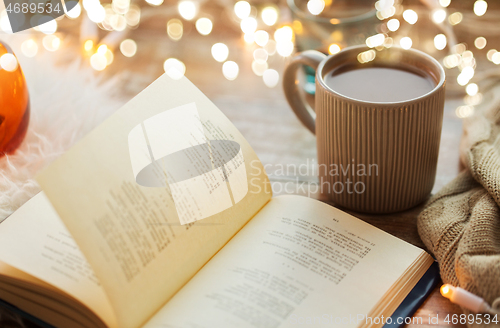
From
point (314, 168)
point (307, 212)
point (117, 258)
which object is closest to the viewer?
point (117, 258)

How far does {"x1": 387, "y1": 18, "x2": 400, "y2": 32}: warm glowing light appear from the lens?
0.88 m

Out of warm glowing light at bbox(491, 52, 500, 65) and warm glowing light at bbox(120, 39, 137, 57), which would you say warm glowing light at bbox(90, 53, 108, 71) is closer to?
warm glowing light at bbox(120, 39, 137, 57)

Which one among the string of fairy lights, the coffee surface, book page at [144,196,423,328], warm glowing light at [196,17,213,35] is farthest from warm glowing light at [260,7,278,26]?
book page at [144,196,423,328]

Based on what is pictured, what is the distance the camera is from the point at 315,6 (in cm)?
79

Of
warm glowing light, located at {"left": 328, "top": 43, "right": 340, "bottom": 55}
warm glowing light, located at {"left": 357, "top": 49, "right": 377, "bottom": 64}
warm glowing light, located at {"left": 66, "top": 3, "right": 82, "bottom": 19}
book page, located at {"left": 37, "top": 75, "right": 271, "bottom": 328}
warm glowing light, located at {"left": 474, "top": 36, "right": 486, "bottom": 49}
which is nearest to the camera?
book page, located at {"left": 37, "top": 75, "right": 271, "bottom": 328}

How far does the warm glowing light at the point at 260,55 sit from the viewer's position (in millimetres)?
879

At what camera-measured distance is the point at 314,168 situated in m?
0.65

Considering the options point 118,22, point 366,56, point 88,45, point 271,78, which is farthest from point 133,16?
point 366,56

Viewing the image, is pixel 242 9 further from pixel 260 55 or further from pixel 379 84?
pixel 379 84

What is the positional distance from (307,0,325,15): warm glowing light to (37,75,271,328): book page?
37 centimetres

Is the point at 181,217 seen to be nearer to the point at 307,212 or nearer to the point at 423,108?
the point at 307,212

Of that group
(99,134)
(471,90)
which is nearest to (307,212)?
(99,134)

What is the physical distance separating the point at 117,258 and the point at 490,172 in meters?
0.42

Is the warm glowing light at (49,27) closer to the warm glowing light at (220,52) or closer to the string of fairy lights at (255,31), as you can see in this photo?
the string of fairy lights at (255,31)
